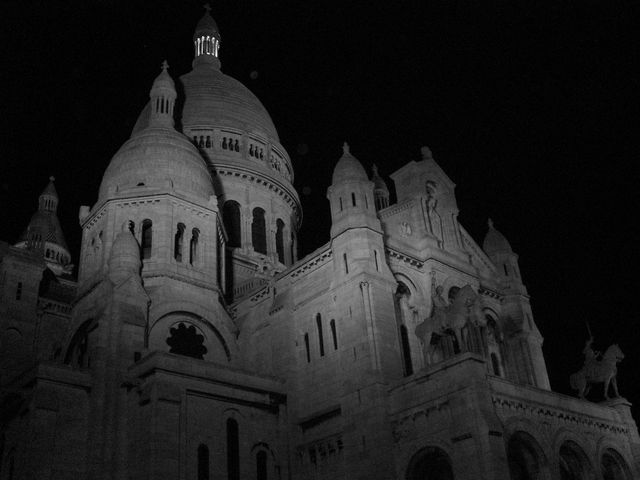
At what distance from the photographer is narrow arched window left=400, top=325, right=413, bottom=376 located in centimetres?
3688

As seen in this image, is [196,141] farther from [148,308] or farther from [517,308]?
[517,308]

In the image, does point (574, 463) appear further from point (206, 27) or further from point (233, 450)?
point (206, 27)

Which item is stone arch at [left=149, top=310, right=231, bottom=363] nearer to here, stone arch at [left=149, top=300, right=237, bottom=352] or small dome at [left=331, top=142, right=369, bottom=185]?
stone arch at [left=149, top=300, right=237, bottom=352]

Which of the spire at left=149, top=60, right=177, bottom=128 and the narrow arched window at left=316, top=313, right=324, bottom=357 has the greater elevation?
the spire at left=149, top=60, right=177, bottom=128

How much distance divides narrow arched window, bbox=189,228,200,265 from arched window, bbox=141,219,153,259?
2459mm

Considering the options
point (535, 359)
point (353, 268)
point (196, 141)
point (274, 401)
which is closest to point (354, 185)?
point (353, 268)

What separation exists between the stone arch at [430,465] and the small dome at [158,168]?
21710 millimetres

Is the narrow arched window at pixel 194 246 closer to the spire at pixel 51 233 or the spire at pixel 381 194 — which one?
the spire at pixel 381 194

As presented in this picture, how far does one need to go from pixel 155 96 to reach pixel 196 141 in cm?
925

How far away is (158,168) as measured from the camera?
4381 cm

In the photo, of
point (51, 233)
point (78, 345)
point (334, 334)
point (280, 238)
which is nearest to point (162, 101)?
point (280, 238)

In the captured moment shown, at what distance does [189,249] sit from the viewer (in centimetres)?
4225

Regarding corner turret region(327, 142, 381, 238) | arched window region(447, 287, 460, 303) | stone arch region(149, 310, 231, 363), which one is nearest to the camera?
corner turret region(327, 142, 381, 238)

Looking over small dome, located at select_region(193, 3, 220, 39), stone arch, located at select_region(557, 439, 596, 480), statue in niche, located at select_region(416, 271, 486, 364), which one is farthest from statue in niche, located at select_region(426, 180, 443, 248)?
small dome, located at select_region(193, 3, 220, 39)
